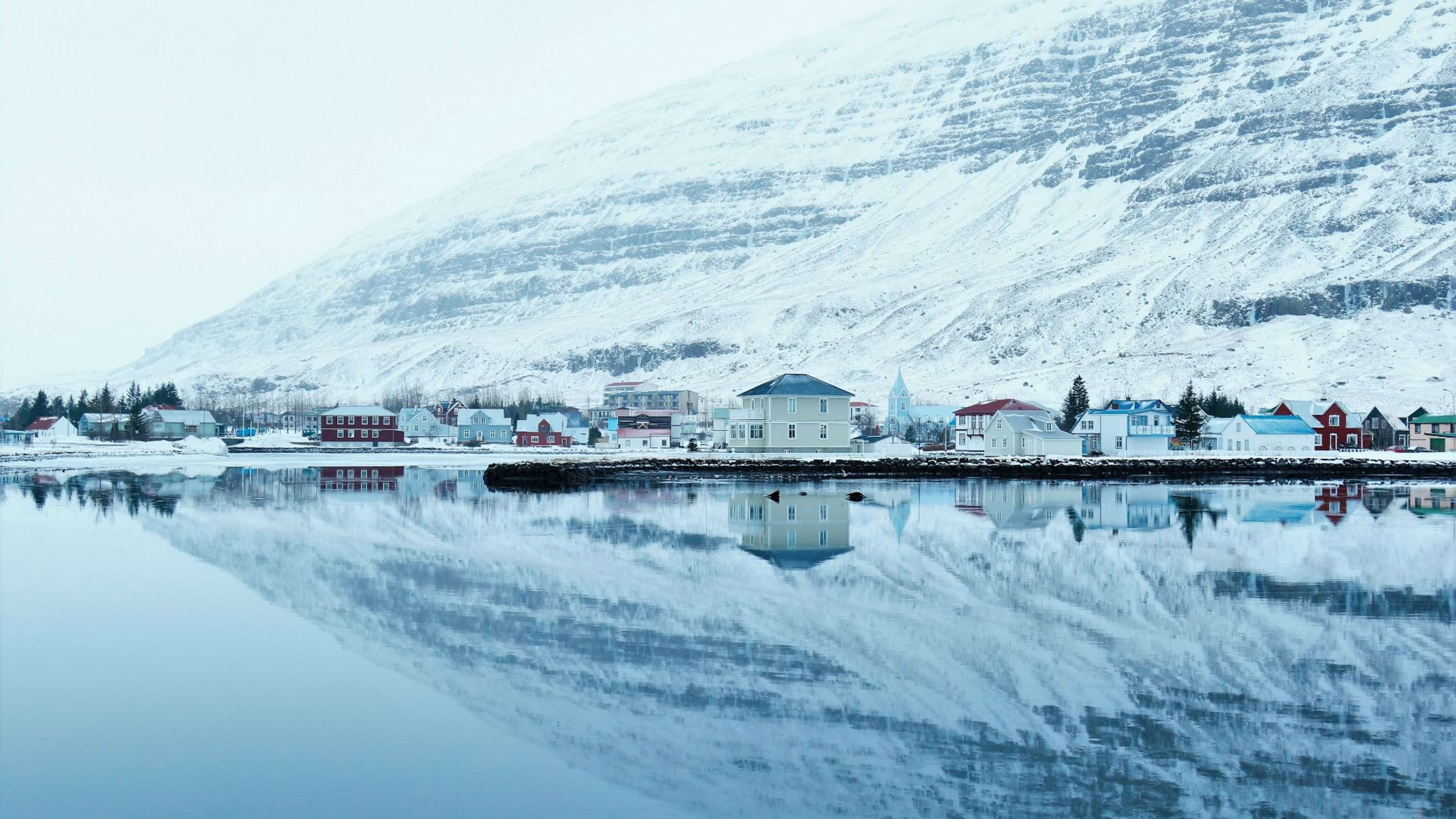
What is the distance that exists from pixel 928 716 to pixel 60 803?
25.9ft

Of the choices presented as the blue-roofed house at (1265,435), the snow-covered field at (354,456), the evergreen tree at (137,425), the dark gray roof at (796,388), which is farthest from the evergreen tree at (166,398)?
the blue-roofed house at (1265,435)

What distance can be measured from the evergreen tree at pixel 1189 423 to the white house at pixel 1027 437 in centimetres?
1059

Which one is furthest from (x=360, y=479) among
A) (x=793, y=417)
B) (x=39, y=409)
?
(x=39, y=409)

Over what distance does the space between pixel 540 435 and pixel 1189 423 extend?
58.4 meters

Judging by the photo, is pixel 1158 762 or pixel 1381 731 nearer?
pixel 1158 762

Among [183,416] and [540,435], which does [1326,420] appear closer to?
[540,435]

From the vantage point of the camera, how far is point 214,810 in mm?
9922

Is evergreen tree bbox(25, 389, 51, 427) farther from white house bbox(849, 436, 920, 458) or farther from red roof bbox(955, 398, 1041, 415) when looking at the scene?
red roof bbox(955, 398, 1041, 415)

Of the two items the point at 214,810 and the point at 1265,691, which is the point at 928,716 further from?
the point at 214,810

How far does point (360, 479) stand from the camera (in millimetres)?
59094

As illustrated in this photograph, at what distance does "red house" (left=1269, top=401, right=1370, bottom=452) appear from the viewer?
Answer: 93000 millimetres

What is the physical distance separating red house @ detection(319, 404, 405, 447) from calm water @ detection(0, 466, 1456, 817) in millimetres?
90321

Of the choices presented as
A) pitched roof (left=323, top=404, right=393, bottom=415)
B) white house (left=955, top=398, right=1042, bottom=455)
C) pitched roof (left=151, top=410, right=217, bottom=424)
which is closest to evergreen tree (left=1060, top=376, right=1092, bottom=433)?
white house (left=955, top=398, right=1042, bottom=455)

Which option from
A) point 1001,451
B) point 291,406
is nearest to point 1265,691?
point 1001,451
